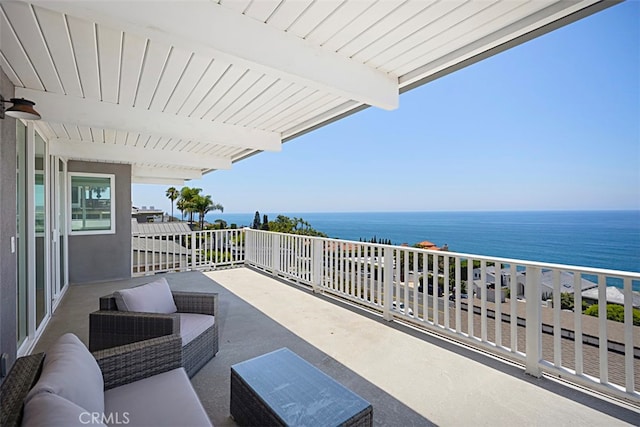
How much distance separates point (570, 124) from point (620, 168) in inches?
182

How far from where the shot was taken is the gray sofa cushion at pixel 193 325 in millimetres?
2557

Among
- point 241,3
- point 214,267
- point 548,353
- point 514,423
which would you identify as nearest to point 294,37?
point 241,3

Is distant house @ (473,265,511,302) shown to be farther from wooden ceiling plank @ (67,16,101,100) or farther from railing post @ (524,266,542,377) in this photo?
wooden ceiling plank @ (67,16,101,100)

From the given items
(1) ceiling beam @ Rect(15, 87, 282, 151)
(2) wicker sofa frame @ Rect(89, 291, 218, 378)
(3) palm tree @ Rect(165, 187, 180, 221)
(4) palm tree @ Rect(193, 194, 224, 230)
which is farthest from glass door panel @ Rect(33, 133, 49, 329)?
(3) palm tree @ Rect(165, 187, 180, 221)

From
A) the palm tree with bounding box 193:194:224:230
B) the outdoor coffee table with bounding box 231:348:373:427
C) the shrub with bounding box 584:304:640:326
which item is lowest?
the outdoor coffee table with bounding box 231:348:373:427

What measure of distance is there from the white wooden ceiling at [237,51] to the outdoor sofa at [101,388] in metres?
1.71

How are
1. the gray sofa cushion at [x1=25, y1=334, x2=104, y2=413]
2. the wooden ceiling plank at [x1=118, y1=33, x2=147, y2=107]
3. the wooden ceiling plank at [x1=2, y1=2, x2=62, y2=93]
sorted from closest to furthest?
the gray sofa cushion at [x1=25, y1=334, x2=104, y2=413] < the wooden ceiling plank at [x1=2, y1=2, x2=62, y2=93] < the wooden ceiling plank at [x1=118, y1=33, x2=147, y2=107]

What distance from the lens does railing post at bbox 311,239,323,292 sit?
5301 mm

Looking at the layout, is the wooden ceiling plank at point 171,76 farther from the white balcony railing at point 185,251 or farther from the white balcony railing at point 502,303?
the white balcony railing at point 185,251

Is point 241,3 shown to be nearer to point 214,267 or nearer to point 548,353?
point 548,353

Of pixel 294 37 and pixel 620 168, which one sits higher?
pixel 620 168

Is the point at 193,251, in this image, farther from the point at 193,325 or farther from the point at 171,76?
the point at 171,76

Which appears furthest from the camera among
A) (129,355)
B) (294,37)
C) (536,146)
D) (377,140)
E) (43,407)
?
(377,140)

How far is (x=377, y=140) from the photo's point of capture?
32625 millimetres
